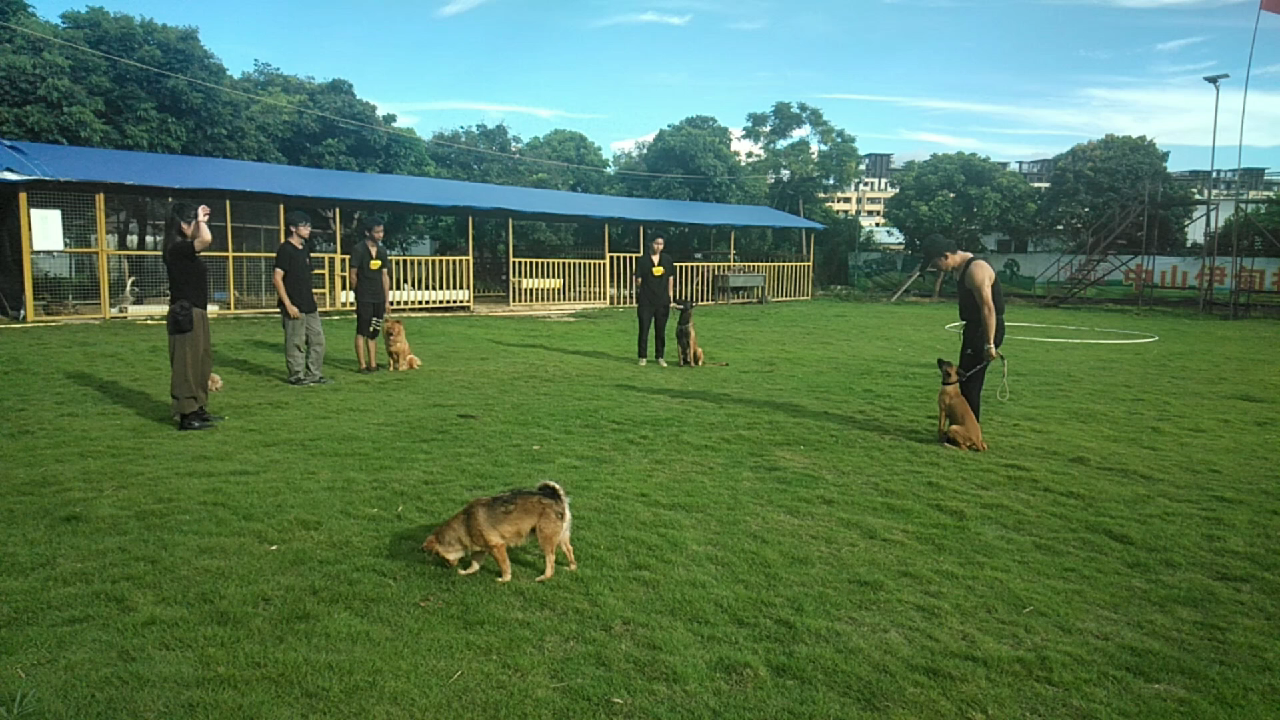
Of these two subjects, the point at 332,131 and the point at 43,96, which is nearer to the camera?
the point at 43,96

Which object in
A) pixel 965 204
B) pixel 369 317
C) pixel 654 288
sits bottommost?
pixel 369 317

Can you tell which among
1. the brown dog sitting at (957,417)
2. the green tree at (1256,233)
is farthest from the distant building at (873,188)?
the brown dog sitting at (957,417)

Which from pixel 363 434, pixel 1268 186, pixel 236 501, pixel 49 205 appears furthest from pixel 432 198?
pixel 1268 186

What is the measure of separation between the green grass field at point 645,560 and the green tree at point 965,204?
30.1 metres

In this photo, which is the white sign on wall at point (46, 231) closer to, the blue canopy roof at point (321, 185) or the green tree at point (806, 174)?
the blue canopy roof at point (321, 185)

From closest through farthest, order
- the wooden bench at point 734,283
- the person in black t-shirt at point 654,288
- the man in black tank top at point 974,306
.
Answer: the man in black tank top at point 974,306 < the person in black t-shirt at point 654,288 < the wooden bench at point 734,283

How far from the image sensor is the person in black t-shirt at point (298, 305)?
9.84m

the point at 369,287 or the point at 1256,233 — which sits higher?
the point at 1256,233

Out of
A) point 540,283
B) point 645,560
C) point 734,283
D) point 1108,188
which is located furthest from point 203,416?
point 1108,188

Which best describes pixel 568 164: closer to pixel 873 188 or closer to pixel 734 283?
pixel 734 283

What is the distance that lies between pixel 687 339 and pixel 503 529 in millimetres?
8498

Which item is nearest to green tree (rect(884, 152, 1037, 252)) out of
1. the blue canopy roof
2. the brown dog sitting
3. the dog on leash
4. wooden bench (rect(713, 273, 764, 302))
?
the blue canopy roof

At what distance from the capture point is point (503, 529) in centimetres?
438

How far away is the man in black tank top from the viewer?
7117 mm
